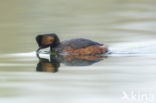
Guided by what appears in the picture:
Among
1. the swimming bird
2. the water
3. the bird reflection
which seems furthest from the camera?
the swimming bird

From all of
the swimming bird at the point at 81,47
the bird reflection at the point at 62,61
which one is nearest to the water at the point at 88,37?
the bird reflection at the point at 62,61

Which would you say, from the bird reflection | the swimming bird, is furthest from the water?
the swimming bird

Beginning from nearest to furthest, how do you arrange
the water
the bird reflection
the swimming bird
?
the water → the bird reflection → the swimming bird

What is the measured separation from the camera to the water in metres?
8.45

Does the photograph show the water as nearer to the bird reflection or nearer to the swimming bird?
the bird reflection

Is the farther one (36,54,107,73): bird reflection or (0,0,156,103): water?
(36,54,107,73): bird reflection

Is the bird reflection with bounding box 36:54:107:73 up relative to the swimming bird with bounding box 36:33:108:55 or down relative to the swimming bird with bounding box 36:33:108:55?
down

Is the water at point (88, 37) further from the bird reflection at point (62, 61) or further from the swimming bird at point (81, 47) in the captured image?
the swimming bird at point (81, 47)

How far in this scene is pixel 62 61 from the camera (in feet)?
39.2

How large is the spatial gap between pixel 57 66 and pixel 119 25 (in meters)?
7.26

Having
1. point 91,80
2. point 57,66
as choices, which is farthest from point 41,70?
point 91,80

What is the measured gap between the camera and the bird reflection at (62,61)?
10958mm

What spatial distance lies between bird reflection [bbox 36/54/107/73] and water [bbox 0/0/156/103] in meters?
0.17

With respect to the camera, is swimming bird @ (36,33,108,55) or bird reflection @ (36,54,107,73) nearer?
bird reflection @ (36,54,107,73)
